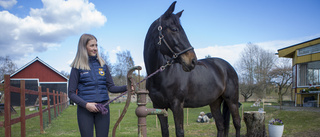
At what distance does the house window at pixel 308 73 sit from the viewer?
15.4 meters

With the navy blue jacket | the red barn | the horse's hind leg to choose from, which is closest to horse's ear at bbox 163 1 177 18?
the navy blue jacket

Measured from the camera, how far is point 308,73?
623 inches

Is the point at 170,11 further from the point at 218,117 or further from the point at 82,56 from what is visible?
the point at 218,117

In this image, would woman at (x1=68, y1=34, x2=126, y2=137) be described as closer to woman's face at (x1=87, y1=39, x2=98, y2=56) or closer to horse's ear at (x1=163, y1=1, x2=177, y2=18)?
woman's face at (x1=87, y1=39, x2=98, y2=56)

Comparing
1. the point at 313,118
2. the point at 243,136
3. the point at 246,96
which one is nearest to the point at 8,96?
the point at 243,136

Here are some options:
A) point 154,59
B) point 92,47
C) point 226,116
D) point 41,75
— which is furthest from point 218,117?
point 41,75

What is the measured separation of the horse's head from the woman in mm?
833

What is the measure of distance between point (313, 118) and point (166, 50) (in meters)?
8.40

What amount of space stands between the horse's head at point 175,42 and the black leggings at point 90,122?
1.13m

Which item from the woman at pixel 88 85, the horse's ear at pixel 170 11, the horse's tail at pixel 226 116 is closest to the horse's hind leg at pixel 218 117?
the horse's tail at pixel 226 116

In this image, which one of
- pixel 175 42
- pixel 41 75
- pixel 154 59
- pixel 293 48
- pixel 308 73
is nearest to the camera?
pixel 175 42

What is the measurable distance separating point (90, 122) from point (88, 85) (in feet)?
1.26

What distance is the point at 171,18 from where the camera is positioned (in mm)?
2857

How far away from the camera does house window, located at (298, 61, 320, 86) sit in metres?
15.4
